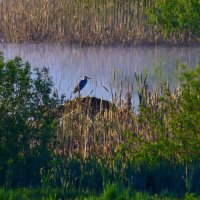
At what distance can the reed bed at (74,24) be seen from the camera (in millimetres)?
22203

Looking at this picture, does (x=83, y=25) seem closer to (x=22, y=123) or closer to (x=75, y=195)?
(x=22, y=123)

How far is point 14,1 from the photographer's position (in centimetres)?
2339

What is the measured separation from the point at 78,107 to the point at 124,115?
2.24 ft

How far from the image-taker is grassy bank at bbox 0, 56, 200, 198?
8664 mm

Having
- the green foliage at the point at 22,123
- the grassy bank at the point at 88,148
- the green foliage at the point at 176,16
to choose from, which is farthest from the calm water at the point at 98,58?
the green foliage at the point at 22,123

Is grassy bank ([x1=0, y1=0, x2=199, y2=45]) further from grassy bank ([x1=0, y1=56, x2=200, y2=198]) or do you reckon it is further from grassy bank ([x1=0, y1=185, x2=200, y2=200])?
grassy bank ([x1=0, y1=185, x2=200, y2=200])

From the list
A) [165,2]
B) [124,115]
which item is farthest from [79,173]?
[165,2]

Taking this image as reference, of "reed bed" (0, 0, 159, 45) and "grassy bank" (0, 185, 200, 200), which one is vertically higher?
"reed bed" (0, 0, 159, 45)

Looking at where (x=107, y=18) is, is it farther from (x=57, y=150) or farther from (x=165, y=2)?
(x=57, y=150)

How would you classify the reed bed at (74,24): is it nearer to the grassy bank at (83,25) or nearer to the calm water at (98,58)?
the grassy bank at (83,25)

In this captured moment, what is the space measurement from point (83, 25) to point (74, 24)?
242mm

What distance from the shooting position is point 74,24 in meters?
22.6

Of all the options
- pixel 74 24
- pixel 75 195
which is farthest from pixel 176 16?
pixel 75 195

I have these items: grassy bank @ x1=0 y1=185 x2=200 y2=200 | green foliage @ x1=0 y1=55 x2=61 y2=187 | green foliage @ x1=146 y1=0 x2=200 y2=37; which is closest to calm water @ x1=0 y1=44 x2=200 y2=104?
green foliage @ x1=146 y1=0 x2=200 y2=37
